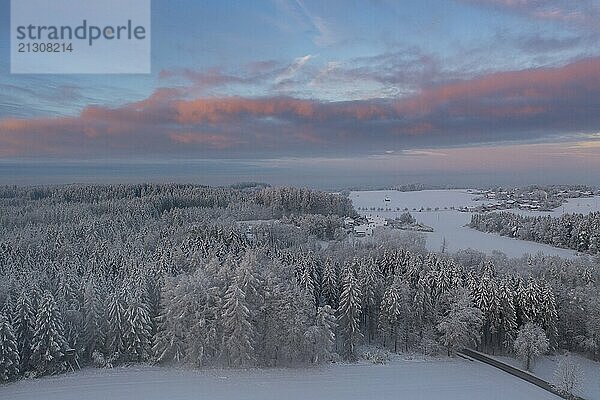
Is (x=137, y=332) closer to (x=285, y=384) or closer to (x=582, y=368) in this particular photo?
(x=285, y=384)

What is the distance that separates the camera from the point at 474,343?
40.4 ft

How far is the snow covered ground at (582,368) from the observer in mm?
10047

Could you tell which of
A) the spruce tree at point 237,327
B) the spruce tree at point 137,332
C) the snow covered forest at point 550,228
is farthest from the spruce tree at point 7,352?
the snow covered forest at point 550,228

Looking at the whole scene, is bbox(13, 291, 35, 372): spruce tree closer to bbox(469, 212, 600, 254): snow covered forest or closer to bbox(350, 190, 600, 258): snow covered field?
bbox(350, 190, 600, 258): snow covered field

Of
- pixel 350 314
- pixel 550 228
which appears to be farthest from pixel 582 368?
pixel 550 228

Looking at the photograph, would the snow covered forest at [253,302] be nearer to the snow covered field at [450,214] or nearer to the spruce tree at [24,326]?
the spruce tree at [24,326]

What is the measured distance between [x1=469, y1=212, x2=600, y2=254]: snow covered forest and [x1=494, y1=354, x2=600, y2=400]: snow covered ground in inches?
318

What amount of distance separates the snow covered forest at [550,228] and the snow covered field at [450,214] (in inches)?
19.7

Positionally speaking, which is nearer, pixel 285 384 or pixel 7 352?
pixel 7 352

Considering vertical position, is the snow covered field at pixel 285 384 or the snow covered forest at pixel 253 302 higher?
the snow covered forest at pixel 253 302

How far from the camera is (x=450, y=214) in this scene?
1167 inches

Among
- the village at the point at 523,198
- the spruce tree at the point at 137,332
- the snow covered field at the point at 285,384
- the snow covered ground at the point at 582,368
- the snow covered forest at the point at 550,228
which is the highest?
the village at the point at 523,198

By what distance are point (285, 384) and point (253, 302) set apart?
6.90 ft

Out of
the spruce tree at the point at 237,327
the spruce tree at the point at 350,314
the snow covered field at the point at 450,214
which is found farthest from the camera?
the snow covered field at the point at 450,214
